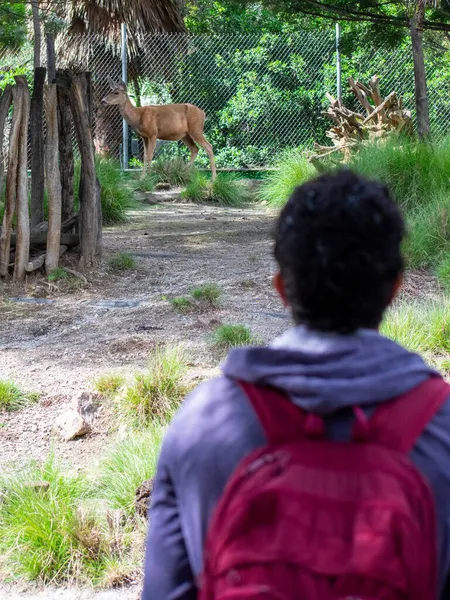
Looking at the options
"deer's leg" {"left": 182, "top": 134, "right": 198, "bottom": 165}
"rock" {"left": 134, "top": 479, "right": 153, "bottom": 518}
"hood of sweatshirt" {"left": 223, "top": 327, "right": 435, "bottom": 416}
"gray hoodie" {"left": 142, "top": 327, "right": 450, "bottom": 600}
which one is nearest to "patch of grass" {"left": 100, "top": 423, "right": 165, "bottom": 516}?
"rock" {"left": 134, "top": 479, "right": 153, "bottom": 518}

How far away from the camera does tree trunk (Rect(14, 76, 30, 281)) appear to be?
6.93 m

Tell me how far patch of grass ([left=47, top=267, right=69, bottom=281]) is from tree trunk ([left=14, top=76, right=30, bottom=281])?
0.75 feet

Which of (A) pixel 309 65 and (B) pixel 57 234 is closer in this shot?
(B) pixel 57 234

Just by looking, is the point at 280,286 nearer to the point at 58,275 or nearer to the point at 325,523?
the point at 325,523

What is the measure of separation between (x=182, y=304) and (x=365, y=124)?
637cm

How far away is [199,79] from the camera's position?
17.4 meters

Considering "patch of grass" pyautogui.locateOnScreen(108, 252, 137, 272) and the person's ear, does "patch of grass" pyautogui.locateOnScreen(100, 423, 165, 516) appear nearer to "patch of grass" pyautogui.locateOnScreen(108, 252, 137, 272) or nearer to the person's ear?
the person's ear

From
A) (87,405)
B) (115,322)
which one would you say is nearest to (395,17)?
(115,322)

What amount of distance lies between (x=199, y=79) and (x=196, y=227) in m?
7.79

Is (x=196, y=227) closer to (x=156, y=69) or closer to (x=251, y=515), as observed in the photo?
(x=156, y=69)

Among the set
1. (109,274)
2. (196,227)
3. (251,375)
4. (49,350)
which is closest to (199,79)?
(196,227)

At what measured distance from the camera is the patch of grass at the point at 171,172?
48.1 feet

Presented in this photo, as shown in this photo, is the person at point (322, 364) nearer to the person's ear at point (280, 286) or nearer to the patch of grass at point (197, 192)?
the person's ear at point (280, 286)

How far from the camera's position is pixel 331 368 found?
128 centimetres
